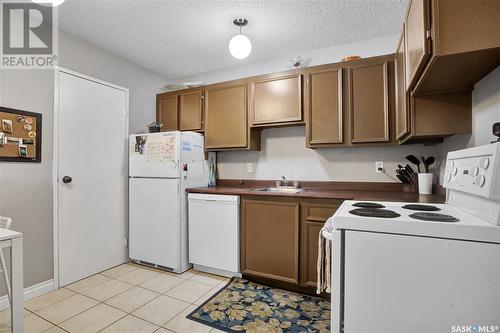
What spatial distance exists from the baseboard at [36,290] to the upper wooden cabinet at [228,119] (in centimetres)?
208

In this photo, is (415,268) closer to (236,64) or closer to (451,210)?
(451,210)

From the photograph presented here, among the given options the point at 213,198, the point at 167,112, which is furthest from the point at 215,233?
the point at 167,112

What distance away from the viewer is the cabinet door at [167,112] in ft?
11.0

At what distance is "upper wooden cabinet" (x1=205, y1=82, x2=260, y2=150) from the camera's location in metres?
2.90

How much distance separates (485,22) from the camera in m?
1.00

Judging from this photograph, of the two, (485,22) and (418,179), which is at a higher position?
(485,22)

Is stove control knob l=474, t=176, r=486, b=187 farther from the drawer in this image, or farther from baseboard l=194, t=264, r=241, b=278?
baseboard l=194, t=264, r=241, b=278

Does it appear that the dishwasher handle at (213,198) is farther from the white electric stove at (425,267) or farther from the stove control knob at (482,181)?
the stove control knob at (482,181)

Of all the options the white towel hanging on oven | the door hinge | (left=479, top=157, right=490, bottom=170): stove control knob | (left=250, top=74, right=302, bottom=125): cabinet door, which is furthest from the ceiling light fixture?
(left=479, top=157, right=490, bottom=170): stove control knob

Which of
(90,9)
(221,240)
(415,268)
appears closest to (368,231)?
(415,268)

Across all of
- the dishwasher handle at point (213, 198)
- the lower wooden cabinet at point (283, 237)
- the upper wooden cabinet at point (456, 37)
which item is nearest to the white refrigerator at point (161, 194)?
the dishwasher handle at point (213, 198)

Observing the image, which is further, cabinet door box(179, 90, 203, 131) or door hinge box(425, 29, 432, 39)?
cabinet door box(179, 90, 203, 131)

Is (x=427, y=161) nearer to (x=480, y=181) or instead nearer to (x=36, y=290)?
(x=480, y=181)

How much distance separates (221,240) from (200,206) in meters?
0.44
